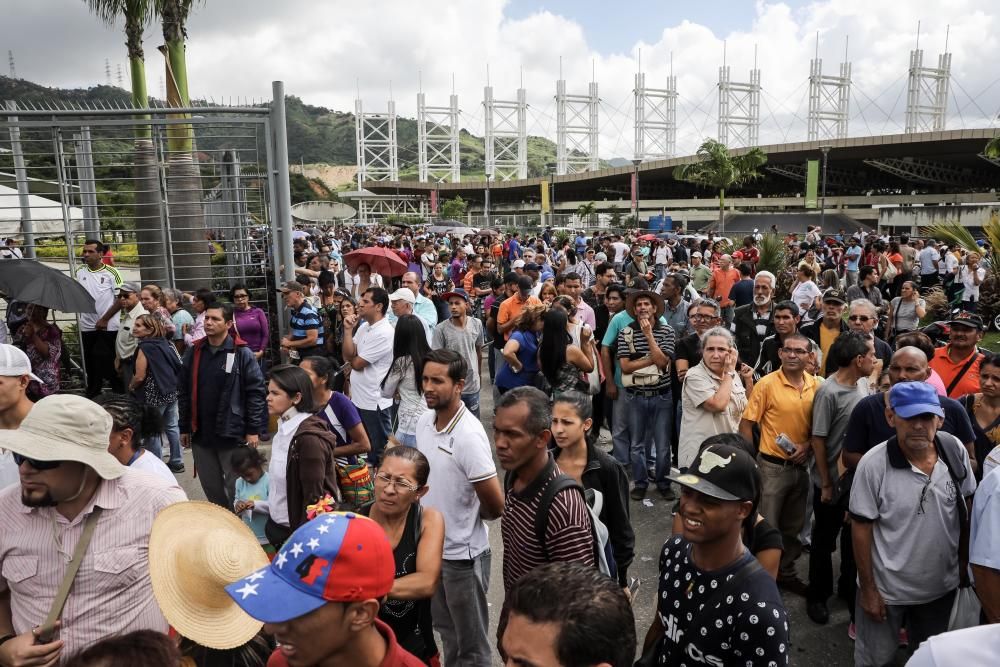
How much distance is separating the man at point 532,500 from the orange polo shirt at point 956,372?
10.1 feet

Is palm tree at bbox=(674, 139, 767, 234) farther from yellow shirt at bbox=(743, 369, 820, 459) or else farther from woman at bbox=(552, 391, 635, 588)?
woman at bbox=(552, 391, 635, 588)

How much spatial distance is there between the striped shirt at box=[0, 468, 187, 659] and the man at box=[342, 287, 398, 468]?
10.1 feet

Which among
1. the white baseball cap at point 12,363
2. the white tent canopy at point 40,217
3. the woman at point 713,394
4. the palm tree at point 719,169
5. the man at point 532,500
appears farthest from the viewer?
the palm tree at point 719,169

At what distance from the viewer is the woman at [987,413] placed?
3502mm

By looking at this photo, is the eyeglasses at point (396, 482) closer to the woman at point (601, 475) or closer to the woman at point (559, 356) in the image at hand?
the woman at point (601, 475)

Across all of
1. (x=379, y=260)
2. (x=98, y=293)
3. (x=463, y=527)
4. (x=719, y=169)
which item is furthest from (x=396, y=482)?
(x=719, y=169)

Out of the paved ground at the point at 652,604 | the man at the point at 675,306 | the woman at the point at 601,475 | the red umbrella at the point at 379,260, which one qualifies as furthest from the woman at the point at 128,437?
the red umbrella at the point at 379,260

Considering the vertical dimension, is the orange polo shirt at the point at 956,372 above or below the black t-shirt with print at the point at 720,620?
above

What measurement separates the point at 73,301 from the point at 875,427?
20.2 ft

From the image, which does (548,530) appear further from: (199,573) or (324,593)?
(199,573)

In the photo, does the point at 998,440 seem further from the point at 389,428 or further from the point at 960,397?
the point at 389,428

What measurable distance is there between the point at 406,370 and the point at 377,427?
75cm

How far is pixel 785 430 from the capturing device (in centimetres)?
401

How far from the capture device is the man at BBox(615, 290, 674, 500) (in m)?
5.34
